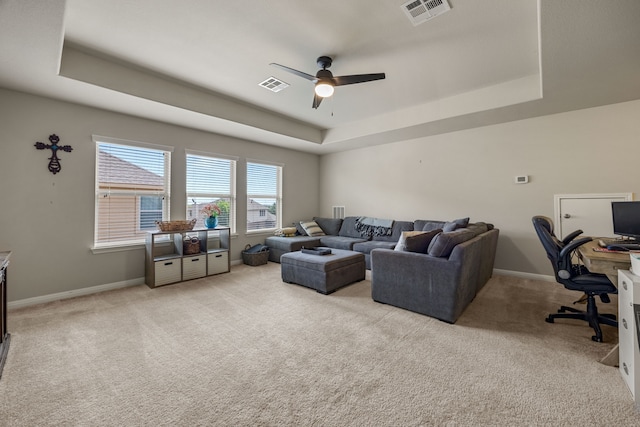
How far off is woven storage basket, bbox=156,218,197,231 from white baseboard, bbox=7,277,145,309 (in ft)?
2.92

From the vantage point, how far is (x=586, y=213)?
3.77 meters

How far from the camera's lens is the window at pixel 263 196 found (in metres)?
5.60

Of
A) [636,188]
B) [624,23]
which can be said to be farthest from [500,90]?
[636,188]

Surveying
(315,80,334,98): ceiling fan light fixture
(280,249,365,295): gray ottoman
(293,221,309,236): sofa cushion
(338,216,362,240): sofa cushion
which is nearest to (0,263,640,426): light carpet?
(280,249,365,295): gray ottoman

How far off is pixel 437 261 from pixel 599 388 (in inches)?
52.3

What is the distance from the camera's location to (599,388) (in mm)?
1702

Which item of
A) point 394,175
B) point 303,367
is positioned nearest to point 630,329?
point 303,367

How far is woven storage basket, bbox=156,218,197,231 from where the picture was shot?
396cm

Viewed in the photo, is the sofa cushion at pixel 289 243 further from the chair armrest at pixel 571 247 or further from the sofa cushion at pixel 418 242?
the chair armrest at pixel 571 247

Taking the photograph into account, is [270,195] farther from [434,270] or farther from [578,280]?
[578,280]

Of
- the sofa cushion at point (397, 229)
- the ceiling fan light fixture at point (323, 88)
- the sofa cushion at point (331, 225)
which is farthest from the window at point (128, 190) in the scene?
the sofa cushion at point (397, 229)

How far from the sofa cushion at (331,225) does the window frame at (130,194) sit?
3.30 m

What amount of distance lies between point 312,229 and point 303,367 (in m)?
4.19

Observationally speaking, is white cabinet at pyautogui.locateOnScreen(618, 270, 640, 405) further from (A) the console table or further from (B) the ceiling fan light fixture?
(A) the console table
